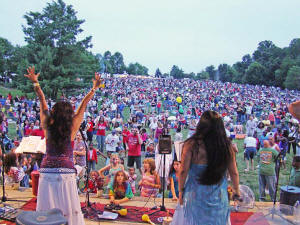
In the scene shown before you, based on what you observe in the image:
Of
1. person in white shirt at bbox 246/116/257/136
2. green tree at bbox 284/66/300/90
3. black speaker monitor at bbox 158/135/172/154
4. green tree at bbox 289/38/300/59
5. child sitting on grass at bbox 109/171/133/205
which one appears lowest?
child sitting on grass at bbox 109/171/133/205

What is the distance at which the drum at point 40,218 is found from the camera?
2.28 meters

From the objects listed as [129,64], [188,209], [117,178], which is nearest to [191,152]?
[188,209]

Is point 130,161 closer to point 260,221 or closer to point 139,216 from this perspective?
point 139,216

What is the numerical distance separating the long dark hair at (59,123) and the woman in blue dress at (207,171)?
4.03ft

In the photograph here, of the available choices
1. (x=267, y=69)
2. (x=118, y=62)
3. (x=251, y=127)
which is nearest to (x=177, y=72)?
(x=118, y=62)

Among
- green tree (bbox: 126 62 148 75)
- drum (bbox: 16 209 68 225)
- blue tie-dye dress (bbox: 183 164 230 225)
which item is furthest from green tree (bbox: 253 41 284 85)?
drum (bbox: 16 209 68 225)

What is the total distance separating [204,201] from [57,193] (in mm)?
1499

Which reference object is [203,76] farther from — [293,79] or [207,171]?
[207,171]

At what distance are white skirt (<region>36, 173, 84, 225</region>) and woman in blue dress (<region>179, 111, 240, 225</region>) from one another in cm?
121

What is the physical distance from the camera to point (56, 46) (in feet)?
102

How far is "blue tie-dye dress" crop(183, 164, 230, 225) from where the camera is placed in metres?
2.53

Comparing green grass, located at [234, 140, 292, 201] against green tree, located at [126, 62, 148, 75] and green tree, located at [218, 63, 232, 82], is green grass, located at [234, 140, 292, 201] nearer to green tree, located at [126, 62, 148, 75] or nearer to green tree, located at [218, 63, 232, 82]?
green tree, located at [218, 63, 232, 82]

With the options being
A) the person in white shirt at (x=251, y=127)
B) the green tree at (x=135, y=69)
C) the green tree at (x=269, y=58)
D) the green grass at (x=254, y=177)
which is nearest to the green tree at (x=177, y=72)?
the green tree at (x=135, y=69)

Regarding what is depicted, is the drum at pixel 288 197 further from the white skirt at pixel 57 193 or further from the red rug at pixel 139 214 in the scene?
the white skirt at pixel 57 193
